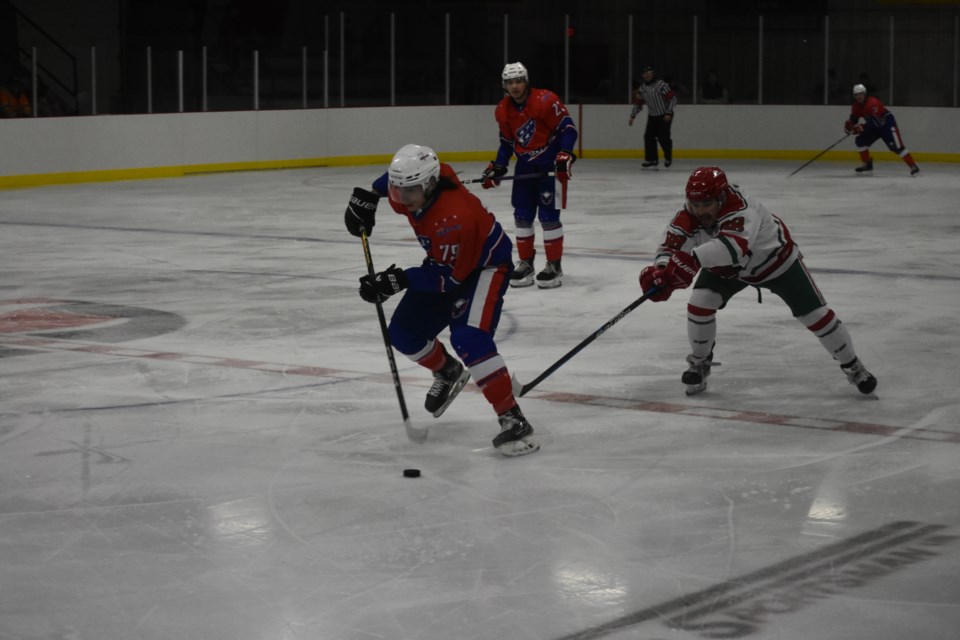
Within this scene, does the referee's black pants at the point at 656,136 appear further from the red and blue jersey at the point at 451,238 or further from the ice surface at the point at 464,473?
the red and blue jersey at the point at 451,238

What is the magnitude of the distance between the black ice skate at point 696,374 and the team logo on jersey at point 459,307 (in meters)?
1.05

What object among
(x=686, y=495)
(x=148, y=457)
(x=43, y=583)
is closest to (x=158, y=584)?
(x=43, y=583)

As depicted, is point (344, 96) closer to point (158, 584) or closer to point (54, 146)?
point (54, 146)

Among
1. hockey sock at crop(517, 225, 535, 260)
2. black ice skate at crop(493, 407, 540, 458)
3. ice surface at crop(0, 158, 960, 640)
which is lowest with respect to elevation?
ice surface at crop(0, 158, 960, 640)

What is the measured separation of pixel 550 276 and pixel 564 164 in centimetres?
64

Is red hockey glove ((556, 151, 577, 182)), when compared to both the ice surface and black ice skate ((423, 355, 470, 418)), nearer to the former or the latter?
the ice surface

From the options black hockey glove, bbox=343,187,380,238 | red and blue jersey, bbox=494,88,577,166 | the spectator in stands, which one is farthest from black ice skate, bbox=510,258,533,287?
the spectator in stands

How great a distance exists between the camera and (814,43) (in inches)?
762

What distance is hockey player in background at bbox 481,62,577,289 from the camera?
8.34 metres

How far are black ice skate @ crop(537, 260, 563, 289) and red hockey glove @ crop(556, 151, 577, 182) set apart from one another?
489mm

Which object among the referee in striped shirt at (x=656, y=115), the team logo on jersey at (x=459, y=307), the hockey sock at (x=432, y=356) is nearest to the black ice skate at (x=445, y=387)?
the hockey sock at (x=432, y=356)

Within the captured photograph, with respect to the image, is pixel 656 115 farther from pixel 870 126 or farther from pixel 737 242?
pixel 737 242

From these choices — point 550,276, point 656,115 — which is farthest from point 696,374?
point 656,115

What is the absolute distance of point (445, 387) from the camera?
16.4 ft
